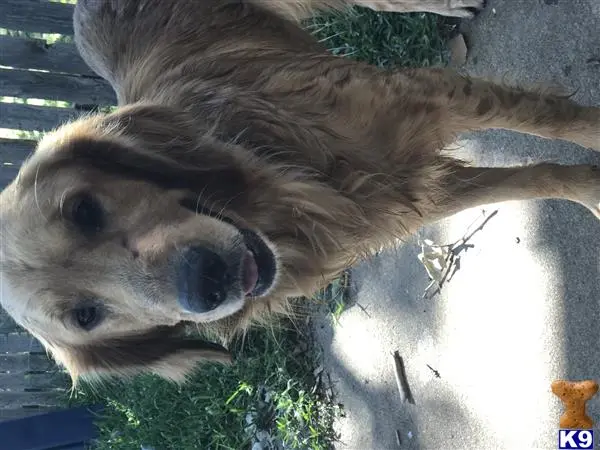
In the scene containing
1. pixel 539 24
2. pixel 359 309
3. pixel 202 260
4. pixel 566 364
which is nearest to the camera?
pixel 202 260

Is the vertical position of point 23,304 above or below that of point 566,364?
above

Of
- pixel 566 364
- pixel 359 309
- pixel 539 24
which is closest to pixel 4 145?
pixel 359 309

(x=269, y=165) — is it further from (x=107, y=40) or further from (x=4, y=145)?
(x=4, y=145)

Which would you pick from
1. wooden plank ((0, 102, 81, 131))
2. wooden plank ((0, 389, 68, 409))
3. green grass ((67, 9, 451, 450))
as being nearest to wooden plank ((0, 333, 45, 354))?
wooden plank ((0, 389, 68, 409))

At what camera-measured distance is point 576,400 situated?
106 inches

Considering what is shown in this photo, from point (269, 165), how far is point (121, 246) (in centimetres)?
64

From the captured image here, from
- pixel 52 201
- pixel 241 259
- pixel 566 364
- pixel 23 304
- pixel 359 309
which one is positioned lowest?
pixel 359 309

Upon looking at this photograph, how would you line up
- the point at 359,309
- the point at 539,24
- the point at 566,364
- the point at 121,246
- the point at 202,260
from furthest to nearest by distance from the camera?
1. the point at 359,309
2. the point at 539,24
3. the point at 566,364
4. the point at 121,246
5. the point at 202,260

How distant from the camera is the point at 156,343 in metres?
2.67

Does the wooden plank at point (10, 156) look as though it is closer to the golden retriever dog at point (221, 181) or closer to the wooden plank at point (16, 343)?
the wooden plank at point (16, 343)

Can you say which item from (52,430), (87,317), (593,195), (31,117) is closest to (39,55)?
(31,117)

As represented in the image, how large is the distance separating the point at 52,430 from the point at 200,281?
14.7ft

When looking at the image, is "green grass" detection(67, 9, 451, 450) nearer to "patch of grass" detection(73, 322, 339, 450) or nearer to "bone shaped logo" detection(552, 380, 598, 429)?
"patch of grass" detection(73, 322, 339, 450)

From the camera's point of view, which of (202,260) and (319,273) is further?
(319,273)
